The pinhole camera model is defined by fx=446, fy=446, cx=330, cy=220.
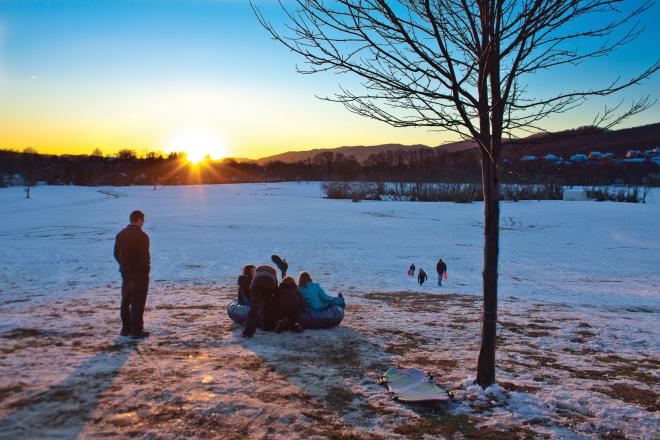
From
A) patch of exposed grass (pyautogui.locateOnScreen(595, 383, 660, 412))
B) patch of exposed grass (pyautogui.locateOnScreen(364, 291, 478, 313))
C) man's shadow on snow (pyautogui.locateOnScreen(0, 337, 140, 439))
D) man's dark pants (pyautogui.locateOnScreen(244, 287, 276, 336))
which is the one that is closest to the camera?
man's shadow on snow (pyautogui.locateOnScreen(0, 337, 140, 439))

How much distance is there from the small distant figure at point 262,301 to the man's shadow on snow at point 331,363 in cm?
18

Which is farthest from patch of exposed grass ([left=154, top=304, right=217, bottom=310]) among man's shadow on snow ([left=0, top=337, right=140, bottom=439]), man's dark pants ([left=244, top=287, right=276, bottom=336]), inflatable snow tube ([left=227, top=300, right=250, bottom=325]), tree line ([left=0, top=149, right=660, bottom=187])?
tree line ([left=0, top=149, right=660, bottom=187])

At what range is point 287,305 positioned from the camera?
302 inches

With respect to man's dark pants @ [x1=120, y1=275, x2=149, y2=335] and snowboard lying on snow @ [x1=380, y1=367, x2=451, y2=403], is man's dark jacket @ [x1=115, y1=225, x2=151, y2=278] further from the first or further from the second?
snowboard lying on snow @ [x1=380, y1=367, x2=451, y2=403]

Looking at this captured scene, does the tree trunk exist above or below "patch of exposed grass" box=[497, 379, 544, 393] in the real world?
above

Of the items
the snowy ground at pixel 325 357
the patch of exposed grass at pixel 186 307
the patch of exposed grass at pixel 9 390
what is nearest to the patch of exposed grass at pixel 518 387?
the snowy ground at pixel 325 357

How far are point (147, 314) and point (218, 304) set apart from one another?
1.79 meters

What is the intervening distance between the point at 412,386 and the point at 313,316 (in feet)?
9.72

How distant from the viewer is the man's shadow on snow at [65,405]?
4109 mm

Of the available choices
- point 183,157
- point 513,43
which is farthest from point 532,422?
point 183,157

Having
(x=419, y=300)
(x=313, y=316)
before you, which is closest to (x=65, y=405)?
(x=313, y=316)

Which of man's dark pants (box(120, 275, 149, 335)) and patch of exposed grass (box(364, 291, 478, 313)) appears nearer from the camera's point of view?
man's dark pants (box(120, 275, 149, 335))

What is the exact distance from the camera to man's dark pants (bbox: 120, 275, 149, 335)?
704 centimetres

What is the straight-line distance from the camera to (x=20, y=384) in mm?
5129
